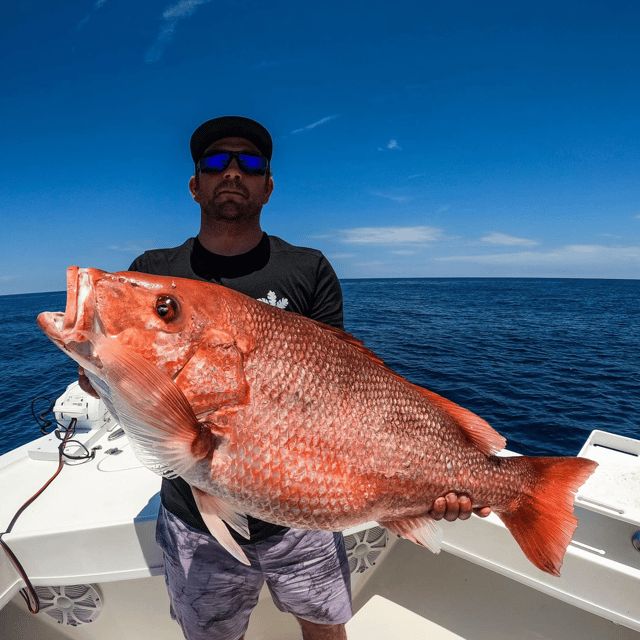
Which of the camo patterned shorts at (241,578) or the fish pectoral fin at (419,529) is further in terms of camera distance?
the camo patterned shorts at (241,578)

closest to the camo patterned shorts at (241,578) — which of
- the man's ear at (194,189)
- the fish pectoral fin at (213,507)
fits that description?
the fish pectoral fin at (213,507)

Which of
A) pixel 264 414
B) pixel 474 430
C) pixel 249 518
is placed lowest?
pixel 249 518

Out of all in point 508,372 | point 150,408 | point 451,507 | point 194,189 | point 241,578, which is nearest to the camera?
point 150,408

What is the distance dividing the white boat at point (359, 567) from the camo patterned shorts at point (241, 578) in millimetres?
564

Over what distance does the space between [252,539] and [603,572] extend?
2.13m

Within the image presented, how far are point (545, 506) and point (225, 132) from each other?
7.95ft

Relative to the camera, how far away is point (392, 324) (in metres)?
28.6

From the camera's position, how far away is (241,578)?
1973mm

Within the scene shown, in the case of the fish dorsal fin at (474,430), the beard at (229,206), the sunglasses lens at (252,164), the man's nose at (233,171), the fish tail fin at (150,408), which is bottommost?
the fish dorsal fin at (474,430)

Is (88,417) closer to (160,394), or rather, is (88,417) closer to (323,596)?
(323,596)

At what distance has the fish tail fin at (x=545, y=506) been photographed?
1.79 metres

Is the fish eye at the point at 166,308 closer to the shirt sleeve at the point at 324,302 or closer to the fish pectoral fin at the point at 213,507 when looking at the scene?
the fish pectoral fin at the point at 213,507

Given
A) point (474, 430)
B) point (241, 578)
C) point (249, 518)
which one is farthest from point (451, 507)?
point (241, 578)

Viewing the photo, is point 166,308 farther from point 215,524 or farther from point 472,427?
point 472,427
